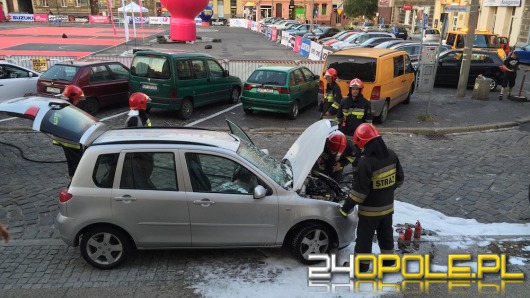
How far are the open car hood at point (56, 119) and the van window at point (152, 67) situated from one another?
17.4ft

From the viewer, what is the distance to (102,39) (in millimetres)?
37719

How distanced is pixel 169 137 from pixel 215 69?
8349 mm

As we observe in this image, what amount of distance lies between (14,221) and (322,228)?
446cm

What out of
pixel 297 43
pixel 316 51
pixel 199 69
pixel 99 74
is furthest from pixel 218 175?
pixel 297 43

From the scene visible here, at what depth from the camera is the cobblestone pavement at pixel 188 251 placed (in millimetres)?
4801

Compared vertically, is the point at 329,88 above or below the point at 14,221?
above

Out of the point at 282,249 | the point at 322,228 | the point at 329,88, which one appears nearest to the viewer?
the point at 322,228

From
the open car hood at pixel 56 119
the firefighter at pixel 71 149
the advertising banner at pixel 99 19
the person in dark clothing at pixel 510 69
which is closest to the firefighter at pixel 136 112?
the open car hood at pixel 56 119

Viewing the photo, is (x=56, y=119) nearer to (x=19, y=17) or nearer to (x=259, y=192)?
(x=259, y=192)

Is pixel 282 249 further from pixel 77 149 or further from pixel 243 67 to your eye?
pixel 243 67

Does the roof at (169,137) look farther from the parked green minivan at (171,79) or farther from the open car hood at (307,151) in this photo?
the parked green minivan at (171,79)

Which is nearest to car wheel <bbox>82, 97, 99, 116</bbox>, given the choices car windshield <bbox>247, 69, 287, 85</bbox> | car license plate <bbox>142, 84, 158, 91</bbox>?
car license plate <bbox>142, 84, 158, 91</bbox>

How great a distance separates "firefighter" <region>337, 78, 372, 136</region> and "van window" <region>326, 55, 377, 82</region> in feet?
11.0

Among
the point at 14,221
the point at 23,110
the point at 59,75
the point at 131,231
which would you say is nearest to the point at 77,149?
the point at 23,110
